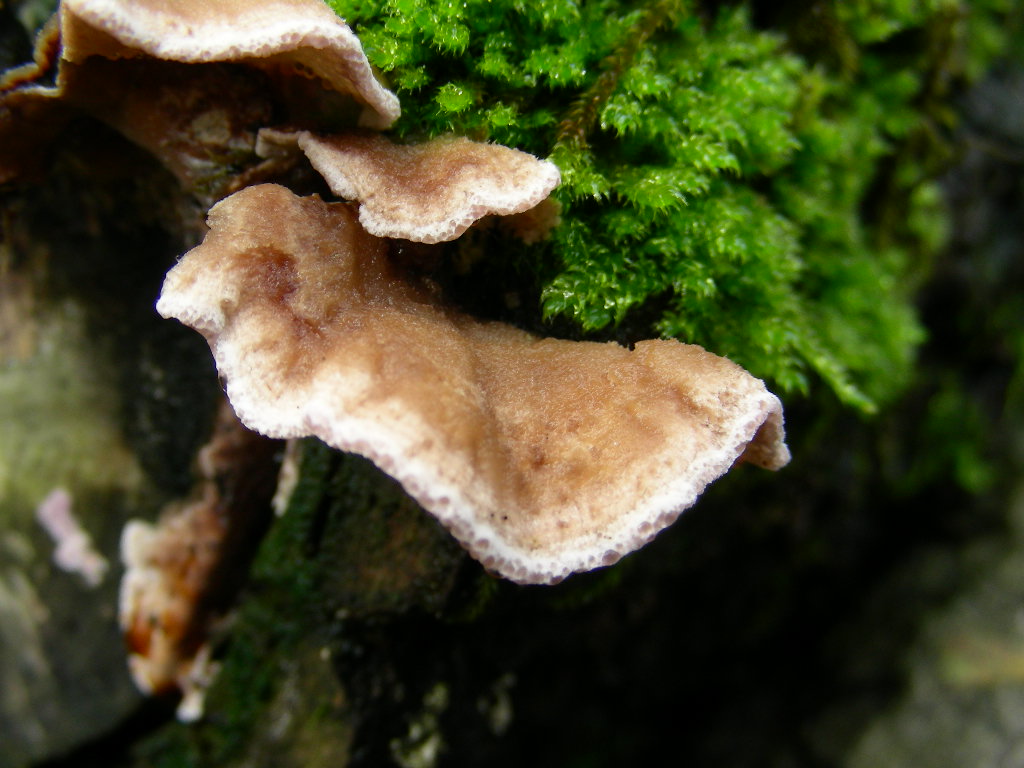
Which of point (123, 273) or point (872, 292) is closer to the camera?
point (123, 273)

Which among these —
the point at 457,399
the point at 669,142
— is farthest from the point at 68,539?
the point at 669,142

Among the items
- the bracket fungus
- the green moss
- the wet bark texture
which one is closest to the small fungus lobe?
the wet bark texture

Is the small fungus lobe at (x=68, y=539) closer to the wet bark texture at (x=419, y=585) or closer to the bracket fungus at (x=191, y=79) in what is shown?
the wet bark texture at (x=419, y=585)

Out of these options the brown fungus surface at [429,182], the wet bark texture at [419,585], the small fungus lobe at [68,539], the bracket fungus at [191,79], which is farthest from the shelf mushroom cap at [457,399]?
the small fungus lobe at [68,539]

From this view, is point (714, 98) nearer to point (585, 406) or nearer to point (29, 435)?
point (585, 406)

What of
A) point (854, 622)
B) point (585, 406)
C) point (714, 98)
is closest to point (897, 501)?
point (854, 622)
